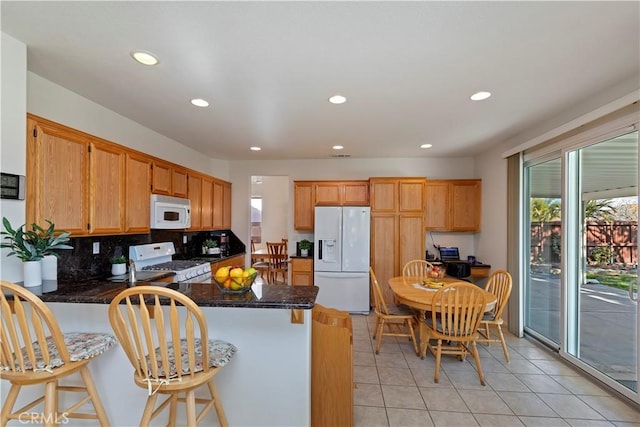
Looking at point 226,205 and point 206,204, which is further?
point 226,205

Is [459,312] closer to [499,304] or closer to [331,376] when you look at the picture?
[499,304]

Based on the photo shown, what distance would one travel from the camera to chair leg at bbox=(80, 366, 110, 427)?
1.60 meters

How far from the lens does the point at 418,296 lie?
9.15ft

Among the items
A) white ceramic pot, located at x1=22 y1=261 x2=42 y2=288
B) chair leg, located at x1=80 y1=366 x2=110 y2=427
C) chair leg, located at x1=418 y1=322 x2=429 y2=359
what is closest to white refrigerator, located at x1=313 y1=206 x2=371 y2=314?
chair leg, located at x1=418 y1=322 x2=429 y2=359

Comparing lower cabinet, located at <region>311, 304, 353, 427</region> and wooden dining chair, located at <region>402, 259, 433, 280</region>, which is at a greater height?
wooden dining chair, located at <region>402, 259, 433, 280</region>

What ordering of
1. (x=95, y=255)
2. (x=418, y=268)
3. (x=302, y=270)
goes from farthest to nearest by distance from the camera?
(x=302, y=270) < (x=418, y=268) < (x=95, y=255)

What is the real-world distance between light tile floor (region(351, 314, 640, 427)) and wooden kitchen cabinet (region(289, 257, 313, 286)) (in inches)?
65.9

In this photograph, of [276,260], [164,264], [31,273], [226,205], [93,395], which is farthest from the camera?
[276,260]

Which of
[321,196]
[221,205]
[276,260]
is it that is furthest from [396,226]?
[221,205]

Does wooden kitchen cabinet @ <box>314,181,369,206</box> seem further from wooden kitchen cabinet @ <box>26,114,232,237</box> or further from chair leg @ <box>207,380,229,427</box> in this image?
chair leg @ <box>207,380,229,427</box>

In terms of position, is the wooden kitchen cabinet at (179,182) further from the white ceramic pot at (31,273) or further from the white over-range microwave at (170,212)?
the white ceramic pot at (31,273)

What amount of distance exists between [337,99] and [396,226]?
2569 millimetres

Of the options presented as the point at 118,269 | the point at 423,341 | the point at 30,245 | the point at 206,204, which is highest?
the point at 206,204

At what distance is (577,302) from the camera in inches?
111
